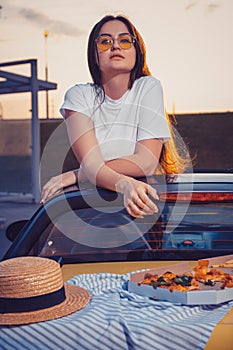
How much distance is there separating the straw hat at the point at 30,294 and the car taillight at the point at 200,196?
851 millimetres

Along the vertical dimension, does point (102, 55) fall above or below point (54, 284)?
above

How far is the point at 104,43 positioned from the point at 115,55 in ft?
0.26

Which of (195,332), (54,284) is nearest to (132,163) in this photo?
(54,284)

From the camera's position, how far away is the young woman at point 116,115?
2787mm

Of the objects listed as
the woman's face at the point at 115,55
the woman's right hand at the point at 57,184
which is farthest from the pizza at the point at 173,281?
the woman's face at the point at 115,55

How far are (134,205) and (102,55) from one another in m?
0.89

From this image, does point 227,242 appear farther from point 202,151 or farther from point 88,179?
point 202,151

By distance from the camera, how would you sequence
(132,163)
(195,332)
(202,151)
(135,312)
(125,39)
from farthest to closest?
(202,151) → (125,39) → (132,163) → (135,312) → (195,332)

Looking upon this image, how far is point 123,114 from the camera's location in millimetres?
2949

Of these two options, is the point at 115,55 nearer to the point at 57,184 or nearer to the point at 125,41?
the point at 125,41

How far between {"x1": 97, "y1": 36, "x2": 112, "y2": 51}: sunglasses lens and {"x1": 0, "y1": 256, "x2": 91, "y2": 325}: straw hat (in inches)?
51.6

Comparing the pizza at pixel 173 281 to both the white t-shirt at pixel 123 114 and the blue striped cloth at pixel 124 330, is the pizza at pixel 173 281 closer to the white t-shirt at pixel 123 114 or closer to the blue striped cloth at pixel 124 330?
the blue striped cloth at pixel 124 330

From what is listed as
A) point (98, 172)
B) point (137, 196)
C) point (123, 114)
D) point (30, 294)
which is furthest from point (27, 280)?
point (123, 114)

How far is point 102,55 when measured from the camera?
2992 mm
